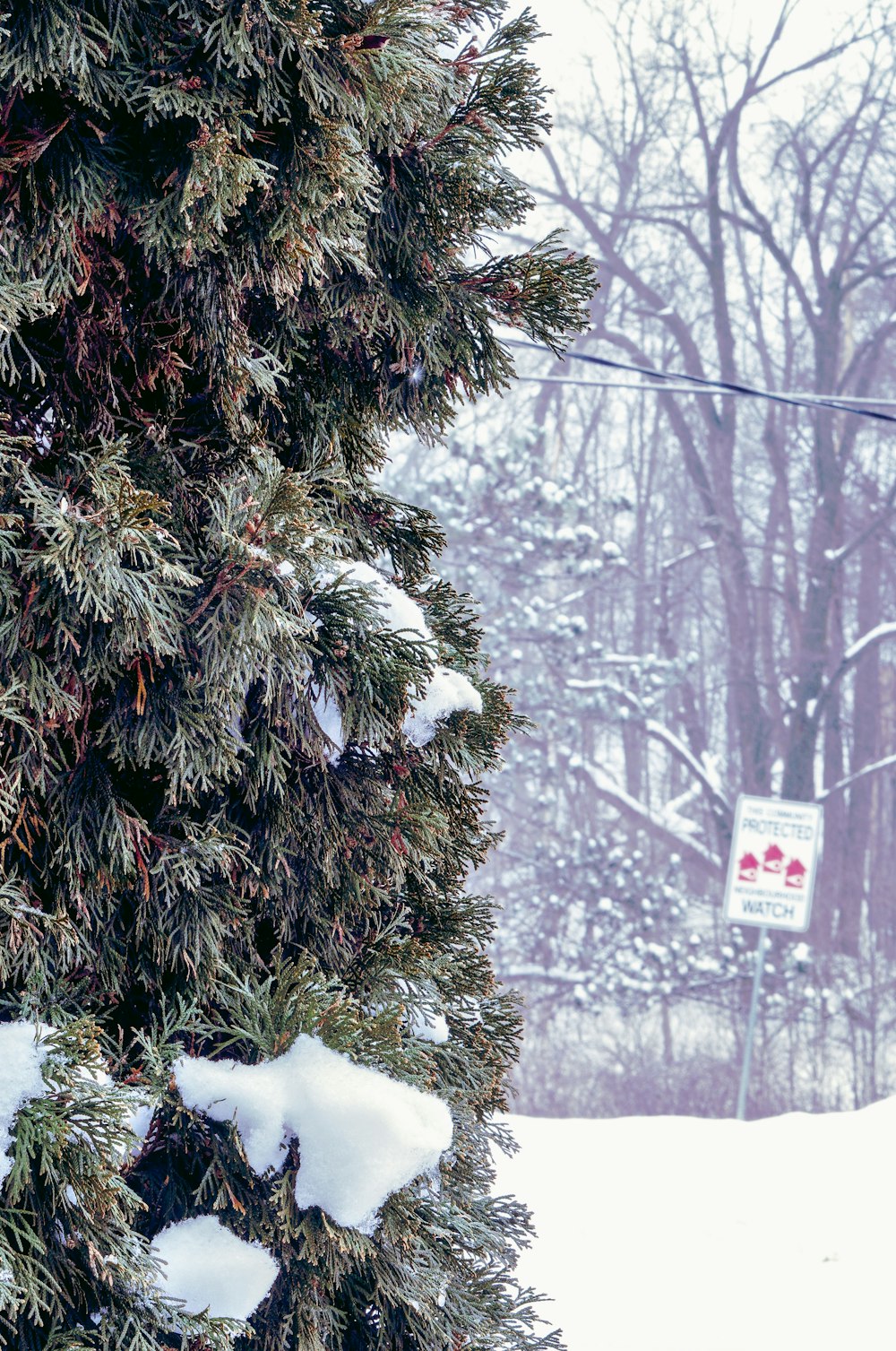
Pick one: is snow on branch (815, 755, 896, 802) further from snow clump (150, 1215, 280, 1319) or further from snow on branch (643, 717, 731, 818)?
snow clump (150, 1215, 280, 1319)

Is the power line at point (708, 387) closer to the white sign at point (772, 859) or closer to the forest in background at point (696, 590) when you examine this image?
the white sign at point (772, 859)

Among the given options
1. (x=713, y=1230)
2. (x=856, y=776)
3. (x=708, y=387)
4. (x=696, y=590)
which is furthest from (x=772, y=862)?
(x=696, y=590)

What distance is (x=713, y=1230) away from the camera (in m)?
6.25

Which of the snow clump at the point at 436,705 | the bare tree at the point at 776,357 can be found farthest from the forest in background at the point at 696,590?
the snow clump at the point at 436,705

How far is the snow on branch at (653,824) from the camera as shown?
17.2 m

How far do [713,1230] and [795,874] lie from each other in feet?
11.9

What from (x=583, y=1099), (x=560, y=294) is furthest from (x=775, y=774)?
(x=560, y=294)

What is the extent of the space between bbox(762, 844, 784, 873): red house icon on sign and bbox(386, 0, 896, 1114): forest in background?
15.5ft

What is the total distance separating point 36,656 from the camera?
1755mm

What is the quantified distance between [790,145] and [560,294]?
56.9 ft

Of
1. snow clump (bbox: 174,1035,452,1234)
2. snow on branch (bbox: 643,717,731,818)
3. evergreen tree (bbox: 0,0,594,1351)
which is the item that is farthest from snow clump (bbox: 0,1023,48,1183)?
snow on branch (bbox: 643,717,731,818)

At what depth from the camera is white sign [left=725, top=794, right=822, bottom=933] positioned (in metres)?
9.27

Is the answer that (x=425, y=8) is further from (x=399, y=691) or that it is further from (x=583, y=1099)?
(x=583, y=1099)

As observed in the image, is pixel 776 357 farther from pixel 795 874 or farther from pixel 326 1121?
pixel 326 1121
